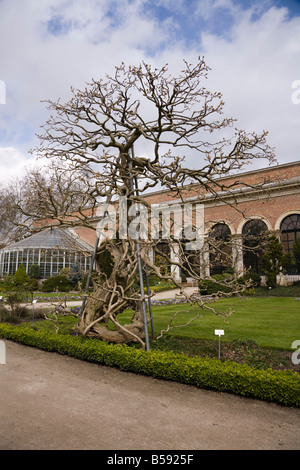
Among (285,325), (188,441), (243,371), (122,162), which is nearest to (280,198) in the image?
(285,325)

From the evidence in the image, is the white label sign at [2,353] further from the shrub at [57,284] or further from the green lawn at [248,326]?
the shrub at [57,284]

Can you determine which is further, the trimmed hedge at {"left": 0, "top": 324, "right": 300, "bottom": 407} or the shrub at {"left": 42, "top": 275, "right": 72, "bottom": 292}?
the shrub at {"left": 42, "top": 275, "right": 72, "bottom": 292}

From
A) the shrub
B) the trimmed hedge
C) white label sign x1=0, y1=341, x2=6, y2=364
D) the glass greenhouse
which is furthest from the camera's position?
the glass greenhouse

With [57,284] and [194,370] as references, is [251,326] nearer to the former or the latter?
[194,370]

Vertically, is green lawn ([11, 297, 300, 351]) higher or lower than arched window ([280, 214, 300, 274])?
lower

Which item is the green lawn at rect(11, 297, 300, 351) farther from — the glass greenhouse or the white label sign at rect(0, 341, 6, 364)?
the glass greenhouse

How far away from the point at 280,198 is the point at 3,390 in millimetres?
23132

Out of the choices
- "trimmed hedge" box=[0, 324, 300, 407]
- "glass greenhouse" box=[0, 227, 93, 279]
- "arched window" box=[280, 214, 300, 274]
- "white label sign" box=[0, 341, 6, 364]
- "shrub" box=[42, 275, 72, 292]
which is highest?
"arched window" box=[280, 214, 300, 274]

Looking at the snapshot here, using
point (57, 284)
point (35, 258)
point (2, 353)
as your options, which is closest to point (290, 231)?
point (57, 284)

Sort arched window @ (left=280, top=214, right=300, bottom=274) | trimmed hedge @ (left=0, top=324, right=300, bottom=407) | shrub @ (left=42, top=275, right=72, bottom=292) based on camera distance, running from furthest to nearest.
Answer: shrub @ (left=42, top=275, right=72, bottom=292) → arched window @ (left=280, top=214, right=300, bottom=274) → trimmed hedge @ (left=0, top=324, right=300, bottom=407)

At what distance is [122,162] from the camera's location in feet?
28.2

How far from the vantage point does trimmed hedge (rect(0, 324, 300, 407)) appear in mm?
4703

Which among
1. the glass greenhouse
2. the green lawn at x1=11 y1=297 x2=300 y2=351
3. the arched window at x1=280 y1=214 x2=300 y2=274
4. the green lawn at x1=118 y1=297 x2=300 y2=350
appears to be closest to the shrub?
the glass greenhouse

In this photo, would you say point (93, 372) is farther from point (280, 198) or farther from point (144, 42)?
point (280, 198)
